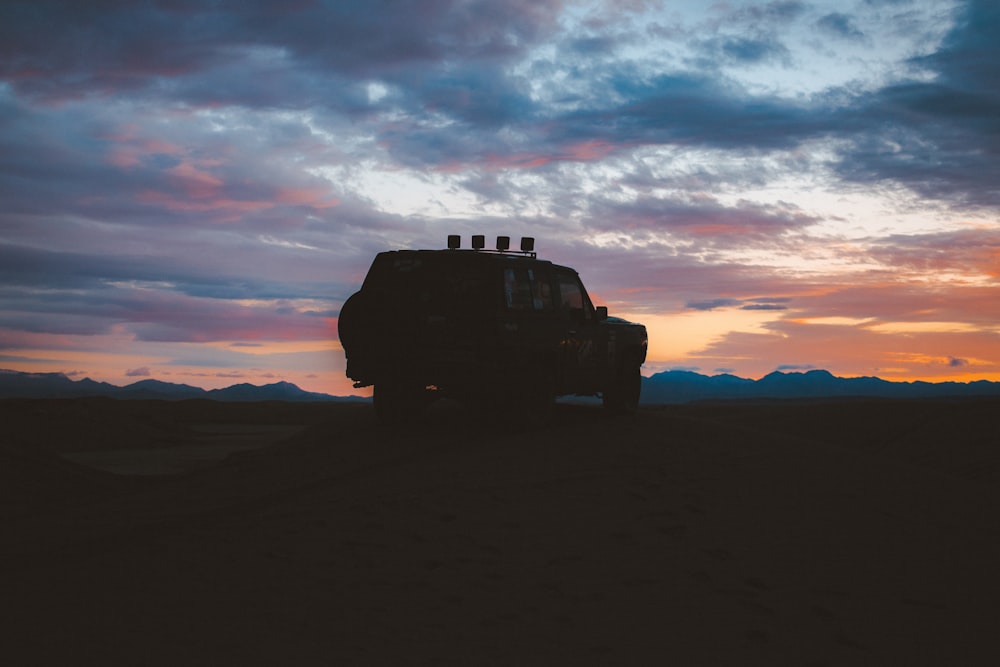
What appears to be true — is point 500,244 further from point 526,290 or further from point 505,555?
point 505,555

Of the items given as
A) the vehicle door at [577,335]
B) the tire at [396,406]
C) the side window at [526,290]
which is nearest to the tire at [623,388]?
the vehicle door at [577,335]

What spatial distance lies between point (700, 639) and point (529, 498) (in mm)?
3190

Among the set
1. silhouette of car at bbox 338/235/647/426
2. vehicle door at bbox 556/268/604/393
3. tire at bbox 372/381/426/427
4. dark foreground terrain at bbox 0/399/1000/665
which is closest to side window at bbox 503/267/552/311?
silhouette of car at bbox 338/235/647/426

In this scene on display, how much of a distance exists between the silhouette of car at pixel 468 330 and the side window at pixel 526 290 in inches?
0.6

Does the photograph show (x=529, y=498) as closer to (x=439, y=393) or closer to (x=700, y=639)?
(x=700, y=639)

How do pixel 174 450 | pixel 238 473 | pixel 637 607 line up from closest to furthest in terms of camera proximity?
1. pixel 637 607
2. pixel 238 473
3. pixel 174 450

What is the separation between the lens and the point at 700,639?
6207 millimetres

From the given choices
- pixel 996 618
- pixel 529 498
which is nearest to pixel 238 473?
pixel 529 498

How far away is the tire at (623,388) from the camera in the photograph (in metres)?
15.5

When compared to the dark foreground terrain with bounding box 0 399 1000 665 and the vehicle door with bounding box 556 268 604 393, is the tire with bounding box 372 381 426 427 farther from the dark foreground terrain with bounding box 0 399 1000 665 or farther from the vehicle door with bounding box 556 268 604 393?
the vehicle door with bounding box 556 268 604 393

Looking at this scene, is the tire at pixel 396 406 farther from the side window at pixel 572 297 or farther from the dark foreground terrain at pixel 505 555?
the side window at pixel 572 297

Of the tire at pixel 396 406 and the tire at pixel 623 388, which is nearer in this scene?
the tire at pixel 396 406

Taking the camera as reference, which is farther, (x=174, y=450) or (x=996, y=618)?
(x=174, y=450)

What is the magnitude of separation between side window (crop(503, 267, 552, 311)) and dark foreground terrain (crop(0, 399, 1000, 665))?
5.97 ft
